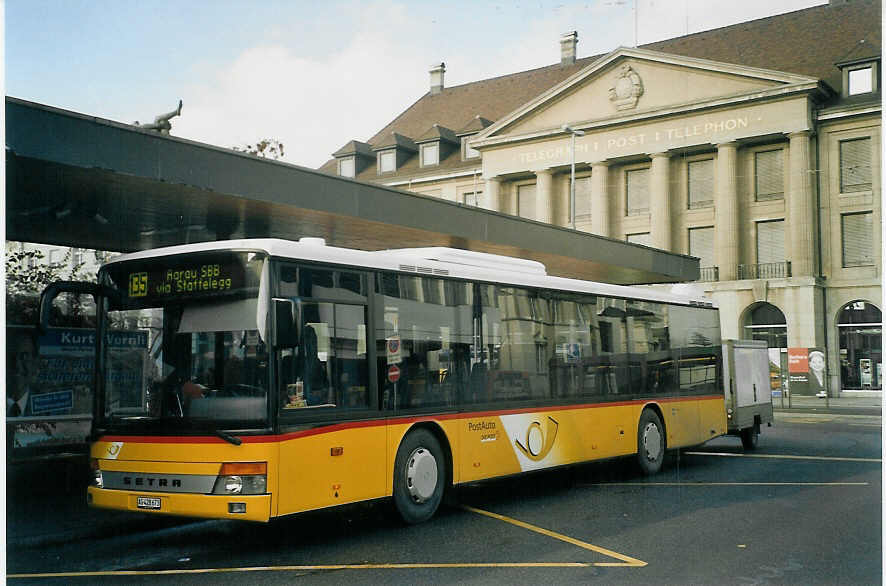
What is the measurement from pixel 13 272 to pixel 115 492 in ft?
39.1

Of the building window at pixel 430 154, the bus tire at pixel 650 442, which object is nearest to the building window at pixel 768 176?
the building window at pixel 430 154

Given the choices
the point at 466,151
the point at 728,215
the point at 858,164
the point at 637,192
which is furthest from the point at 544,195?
the point at 858,164

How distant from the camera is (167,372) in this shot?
855cm

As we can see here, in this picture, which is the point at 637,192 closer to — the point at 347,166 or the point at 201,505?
the point at 347,166

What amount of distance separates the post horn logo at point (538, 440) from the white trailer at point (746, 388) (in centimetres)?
642

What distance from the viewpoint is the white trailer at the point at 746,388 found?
17.8 metres

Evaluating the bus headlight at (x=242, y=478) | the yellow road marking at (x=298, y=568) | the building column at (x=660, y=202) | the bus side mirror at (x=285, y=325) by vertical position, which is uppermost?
the building column at (x=660, y=202)

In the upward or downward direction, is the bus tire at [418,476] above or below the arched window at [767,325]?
below

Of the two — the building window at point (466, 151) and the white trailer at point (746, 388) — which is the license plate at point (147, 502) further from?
the building window at point (466, 151)

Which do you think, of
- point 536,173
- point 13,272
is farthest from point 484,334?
point 536,173

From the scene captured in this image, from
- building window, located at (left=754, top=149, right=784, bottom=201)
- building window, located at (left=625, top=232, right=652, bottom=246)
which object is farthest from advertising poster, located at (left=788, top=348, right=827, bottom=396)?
building window, located at (left=625, top=232, right=652, bottom=246)

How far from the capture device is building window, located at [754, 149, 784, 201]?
44.3 metres

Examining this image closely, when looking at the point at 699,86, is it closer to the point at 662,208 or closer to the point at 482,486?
the point at 662,208

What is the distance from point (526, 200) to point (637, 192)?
655 cm
